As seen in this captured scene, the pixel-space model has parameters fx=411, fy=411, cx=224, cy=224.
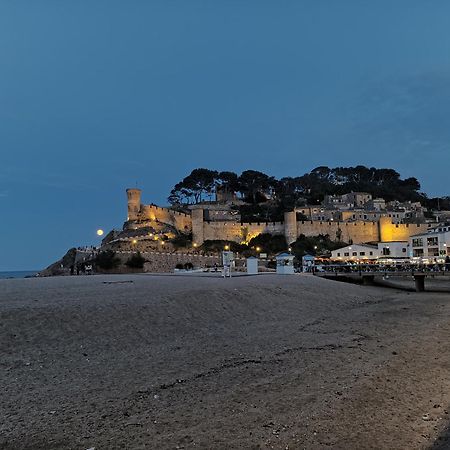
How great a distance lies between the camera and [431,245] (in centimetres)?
6178

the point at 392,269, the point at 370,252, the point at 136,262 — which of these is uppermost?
the point at 370,252

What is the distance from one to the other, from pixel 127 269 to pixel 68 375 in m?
48.3

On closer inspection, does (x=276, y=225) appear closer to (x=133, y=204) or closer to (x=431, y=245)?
(x=431, y=245)

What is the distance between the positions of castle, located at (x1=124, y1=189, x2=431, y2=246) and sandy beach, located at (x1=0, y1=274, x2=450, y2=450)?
66294 millimetres

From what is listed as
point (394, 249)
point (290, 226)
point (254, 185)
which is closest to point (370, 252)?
point (394, 249)

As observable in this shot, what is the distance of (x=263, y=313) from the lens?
15570 millimetres

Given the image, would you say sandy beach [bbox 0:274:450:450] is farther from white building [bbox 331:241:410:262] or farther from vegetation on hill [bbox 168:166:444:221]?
vegetation on hill [bbox 168:166:444:221]

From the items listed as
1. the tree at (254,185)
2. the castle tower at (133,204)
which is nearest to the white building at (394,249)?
the tree at (254,185)

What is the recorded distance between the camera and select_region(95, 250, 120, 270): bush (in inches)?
2138

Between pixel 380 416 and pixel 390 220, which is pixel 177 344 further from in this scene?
pixel 390 220

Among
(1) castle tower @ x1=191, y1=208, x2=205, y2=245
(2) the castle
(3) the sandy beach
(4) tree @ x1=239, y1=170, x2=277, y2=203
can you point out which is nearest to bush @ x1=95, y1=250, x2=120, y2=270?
(2) the castle

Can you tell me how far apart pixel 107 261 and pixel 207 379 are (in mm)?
49374

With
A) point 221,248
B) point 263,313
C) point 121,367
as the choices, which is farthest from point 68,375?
point 221,248

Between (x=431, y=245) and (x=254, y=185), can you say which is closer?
(x=431, y=245)
